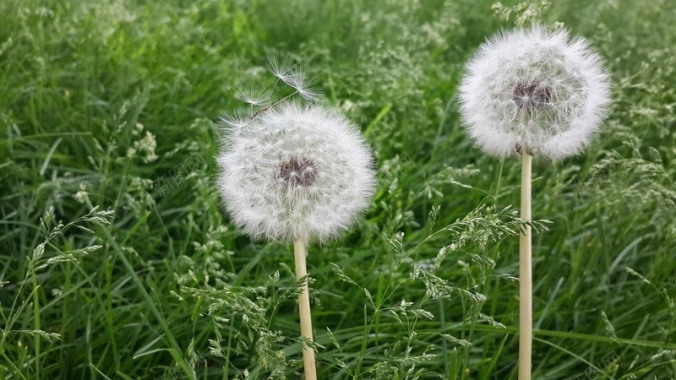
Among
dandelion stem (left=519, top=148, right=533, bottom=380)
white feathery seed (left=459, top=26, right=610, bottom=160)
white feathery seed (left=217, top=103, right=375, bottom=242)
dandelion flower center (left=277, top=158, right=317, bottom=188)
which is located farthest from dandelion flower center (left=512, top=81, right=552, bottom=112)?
dandelion flower center (left=277, top=158, right=317, bottom=188)

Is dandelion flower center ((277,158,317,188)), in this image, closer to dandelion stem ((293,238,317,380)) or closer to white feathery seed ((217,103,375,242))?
white feathery seed ((217,103,375,242))

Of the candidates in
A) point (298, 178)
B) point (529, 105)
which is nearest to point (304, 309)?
point (298, 178)

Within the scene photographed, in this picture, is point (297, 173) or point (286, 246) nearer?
point (297, 173)

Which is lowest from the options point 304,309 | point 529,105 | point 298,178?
point 304,309

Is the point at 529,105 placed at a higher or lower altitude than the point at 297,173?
higher

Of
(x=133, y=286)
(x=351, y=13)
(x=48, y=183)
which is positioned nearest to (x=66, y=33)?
(x=48, y=183)

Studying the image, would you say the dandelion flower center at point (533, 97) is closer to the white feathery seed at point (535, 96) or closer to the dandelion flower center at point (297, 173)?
the white feathery seed at point (535, 96)

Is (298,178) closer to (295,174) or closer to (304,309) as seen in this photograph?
(295,174)

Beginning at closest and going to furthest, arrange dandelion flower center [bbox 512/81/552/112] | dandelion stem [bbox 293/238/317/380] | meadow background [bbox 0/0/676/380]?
1. dandelion stem [bbox 293/238/317/380]
2. dandelion flower center [bbox 512/81/552/112]
3. meadow background [bbox 0/0/676/380]
